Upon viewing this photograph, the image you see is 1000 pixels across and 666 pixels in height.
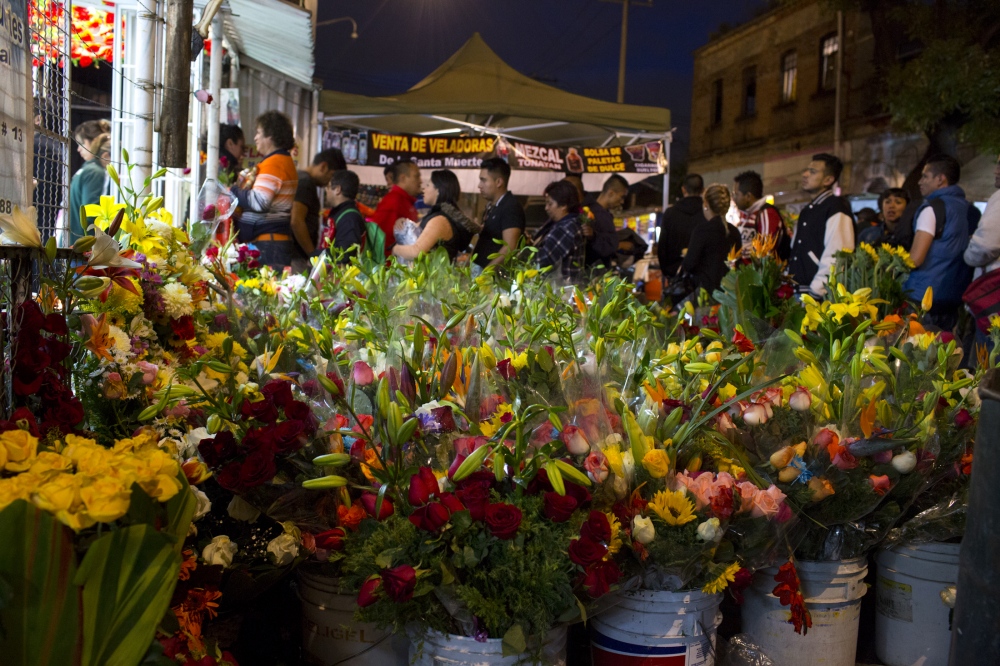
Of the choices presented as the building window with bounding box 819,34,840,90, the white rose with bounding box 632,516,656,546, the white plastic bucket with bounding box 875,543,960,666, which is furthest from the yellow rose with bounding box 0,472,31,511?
the building window with bounding box 819,34,840,90

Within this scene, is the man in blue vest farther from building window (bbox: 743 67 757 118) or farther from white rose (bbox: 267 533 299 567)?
building window (bbox: 743 67 757 118)

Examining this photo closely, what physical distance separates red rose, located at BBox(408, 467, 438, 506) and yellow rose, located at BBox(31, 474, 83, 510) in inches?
23.9

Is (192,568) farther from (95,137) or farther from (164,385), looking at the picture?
(95,137)

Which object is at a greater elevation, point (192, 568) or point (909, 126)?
point (909, 126)

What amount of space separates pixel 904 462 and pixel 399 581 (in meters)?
1.15

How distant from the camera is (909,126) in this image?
12969 millimetres

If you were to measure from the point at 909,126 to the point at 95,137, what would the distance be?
11.4 meters

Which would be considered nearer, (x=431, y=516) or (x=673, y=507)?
(x=431, y=516)

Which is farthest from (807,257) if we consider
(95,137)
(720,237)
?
(95,137)

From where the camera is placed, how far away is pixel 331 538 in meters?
1.60

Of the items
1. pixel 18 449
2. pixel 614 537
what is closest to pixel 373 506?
pixel 614 537

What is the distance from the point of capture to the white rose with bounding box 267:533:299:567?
5.27 feet

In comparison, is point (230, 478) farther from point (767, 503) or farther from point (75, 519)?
point (767, 503)

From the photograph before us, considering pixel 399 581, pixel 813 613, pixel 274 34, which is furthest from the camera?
pixel 274 34
